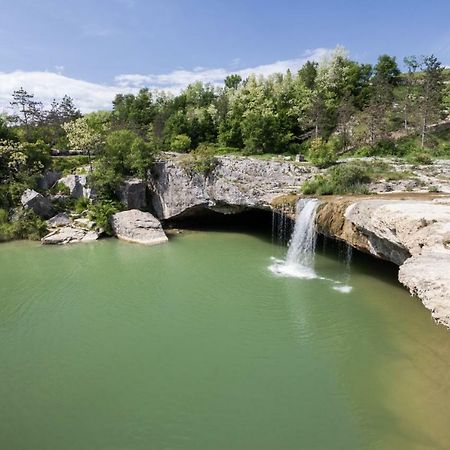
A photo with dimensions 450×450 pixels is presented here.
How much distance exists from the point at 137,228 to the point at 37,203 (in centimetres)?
762

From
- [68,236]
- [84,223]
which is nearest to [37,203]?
[84,223]

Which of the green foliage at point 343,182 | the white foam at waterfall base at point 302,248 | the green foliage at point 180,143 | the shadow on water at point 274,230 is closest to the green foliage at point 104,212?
the shadow on water at point 274,230

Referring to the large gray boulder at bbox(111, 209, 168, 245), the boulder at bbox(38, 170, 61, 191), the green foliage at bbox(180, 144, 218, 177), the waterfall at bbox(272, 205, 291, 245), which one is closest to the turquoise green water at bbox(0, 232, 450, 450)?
the waterfall at bbox(272, 205, 291, 245)

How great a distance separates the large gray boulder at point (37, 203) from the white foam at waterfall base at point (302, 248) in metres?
16.7

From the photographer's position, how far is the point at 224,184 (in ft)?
81.5

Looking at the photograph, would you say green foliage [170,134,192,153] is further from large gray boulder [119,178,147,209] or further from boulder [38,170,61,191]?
boulder [38,170,61,191]

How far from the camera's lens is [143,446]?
7684 mm

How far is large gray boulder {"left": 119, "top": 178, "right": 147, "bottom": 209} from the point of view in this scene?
2697 cm

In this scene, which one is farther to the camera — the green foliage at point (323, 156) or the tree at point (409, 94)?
the tree at point (409, 94)

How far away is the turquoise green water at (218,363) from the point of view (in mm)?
8070

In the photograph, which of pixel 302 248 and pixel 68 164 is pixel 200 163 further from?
pixel 68 164

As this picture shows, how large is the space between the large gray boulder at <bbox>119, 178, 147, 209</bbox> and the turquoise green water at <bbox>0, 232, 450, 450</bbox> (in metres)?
9.61

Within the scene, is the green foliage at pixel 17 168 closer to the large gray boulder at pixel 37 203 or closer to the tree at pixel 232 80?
the large gray boulder at pixel 37 203

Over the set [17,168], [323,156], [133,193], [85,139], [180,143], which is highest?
[180,143]
